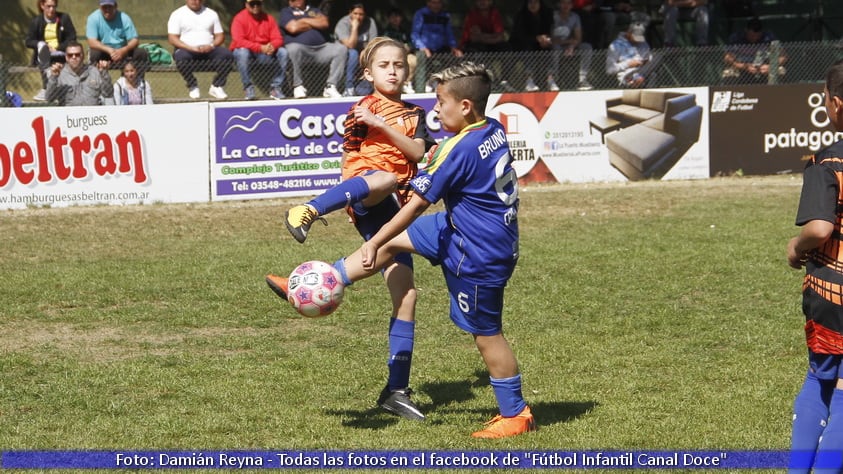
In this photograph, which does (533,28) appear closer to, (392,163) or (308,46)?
(308,46)

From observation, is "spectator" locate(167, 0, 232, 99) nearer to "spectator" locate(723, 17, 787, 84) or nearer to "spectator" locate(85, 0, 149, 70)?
"spectator" locate(85, 0, 149, 70)

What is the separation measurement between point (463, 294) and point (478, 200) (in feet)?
1.58

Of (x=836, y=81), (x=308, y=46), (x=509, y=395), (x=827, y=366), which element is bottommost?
(x=509, y=395)

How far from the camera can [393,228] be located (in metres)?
5.42

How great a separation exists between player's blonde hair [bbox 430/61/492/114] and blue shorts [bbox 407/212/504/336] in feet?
2.13

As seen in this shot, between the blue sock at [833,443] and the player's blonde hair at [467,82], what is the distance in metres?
2.17

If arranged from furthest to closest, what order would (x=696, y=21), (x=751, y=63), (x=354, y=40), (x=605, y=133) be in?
(x=696, y=21) → (x=751, y=63) → (x=354, y=40) → (x=605, y=133)

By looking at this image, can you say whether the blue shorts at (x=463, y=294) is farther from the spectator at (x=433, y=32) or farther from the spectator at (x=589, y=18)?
the spectator at (x=589, y=18)

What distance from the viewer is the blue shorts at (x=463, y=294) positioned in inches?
217

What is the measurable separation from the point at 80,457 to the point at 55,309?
3.86 metres

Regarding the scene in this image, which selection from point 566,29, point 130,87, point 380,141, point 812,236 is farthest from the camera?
point 566,29

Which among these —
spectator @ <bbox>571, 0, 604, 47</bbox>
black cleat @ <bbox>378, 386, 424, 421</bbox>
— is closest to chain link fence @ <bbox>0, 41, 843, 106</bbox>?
spectator @ <bbox>571, 0, 604, 47</bbox>
